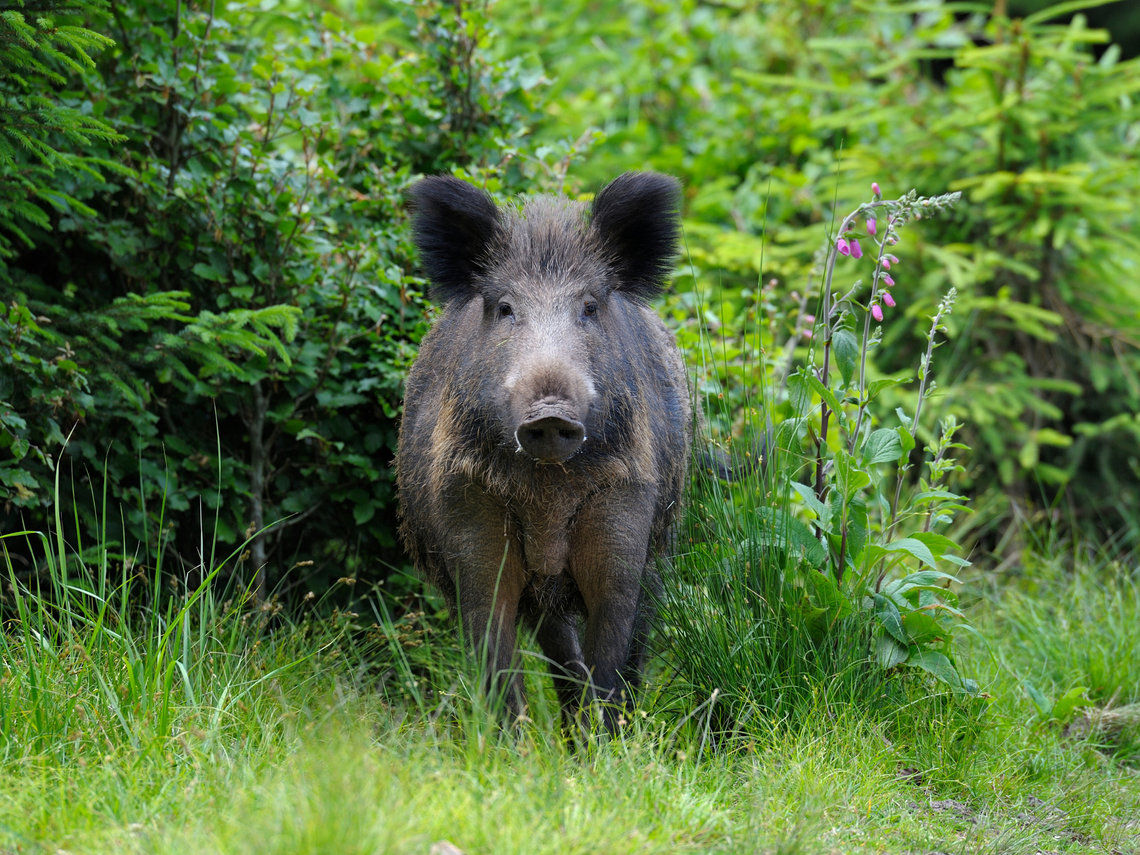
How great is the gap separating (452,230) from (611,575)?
1.50m

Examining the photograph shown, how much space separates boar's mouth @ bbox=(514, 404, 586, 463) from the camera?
3.30 meters

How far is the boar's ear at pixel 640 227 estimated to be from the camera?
4141mm

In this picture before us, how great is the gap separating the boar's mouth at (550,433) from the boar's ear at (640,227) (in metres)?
1.09

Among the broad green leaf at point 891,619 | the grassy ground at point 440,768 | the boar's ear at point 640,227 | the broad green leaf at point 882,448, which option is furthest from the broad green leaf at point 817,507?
the boar's ear at point 640,227

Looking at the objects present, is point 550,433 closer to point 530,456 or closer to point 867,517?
point 530,456

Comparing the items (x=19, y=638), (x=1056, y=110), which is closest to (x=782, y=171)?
(x=1056, y=110)

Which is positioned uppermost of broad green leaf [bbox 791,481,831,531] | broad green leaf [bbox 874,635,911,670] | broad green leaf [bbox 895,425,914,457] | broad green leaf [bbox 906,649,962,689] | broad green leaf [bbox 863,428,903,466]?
broad green leaf [bbox 895,425,914,457]

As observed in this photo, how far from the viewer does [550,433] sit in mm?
3336

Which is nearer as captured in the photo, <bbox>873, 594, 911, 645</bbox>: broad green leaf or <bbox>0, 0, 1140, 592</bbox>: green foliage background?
<bbox>873, 594, 911, 645</bbox>: broad green leaf

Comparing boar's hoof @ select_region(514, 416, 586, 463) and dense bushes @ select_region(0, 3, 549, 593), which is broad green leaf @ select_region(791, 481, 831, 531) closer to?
boar's hoof @ select_region(514, 416, 586, 463)

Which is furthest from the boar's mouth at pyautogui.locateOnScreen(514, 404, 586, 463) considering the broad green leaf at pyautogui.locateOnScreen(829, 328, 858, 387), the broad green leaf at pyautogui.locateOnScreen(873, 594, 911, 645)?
the broad green leaf at pyautogui.locateOnScreen(873, 594, 911, 645)

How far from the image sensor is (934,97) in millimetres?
8117

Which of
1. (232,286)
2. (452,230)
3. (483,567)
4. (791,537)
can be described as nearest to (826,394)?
(791,537)

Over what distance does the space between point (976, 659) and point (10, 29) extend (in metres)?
4.71
